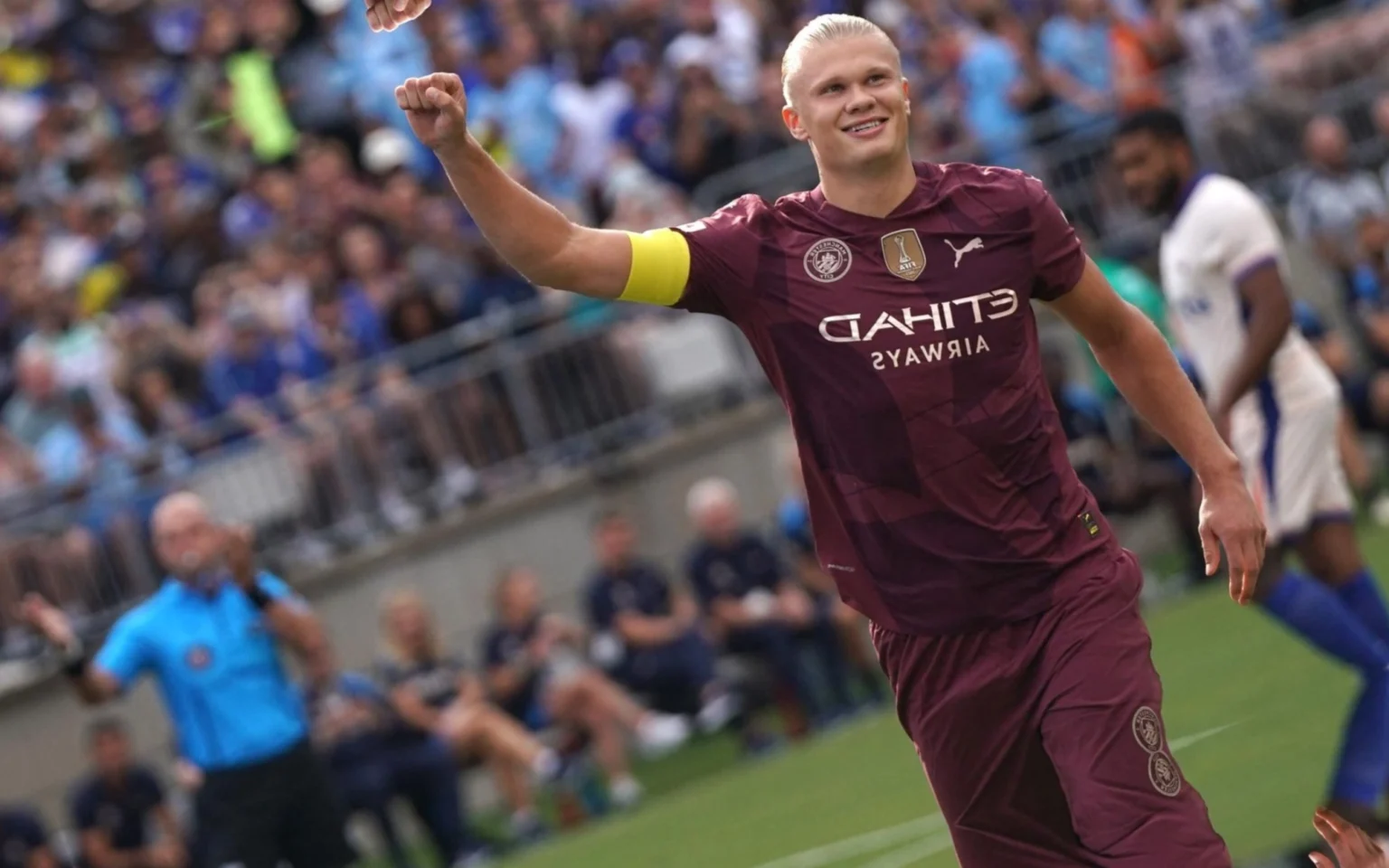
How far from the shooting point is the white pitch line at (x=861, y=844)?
10.5 metres

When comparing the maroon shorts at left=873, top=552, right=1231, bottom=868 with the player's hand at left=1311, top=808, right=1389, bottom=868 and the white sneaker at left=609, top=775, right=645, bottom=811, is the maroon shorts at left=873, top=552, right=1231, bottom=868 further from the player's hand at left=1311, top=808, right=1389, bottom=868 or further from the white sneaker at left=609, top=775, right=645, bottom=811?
the white sneaker at left=609, top=775, right=645, bottom=811

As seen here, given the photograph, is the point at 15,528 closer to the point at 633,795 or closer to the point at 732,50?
the point at 633,795

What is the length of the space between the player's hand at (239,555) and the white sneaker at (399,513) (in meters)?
5.78

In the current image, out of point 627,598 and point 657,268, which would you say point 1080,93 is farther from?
point 657,268

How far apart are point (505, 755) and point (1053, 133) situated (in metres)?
7.14

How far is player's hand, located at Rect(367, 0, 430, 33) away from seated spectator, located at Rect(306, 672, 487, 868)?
9.24 meters

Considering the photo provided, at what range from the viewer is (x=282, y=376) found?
16.7 m

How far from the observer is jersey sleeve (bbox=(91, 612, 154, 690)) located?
426 inches

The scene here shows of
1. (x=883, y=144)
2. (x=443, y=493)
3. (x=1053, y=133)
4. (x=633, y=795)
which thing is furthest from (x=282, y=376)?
(x=883, y=144)

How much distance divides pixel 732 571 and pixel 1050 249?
998 cm

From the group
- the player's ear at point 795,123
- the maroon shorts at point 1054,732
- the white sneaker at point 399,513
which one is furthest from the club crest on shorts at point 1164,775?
the white sneaker at point 399,513

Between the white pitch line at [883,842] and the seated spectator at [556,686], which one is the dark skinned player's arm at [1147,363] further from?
the seated spectator at [556,686]

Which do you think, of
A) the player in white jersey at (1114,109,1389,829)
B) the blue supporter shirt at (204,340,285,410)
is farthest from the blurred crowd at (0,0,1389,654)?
the player in white jersey at (1114,109,1389,829)

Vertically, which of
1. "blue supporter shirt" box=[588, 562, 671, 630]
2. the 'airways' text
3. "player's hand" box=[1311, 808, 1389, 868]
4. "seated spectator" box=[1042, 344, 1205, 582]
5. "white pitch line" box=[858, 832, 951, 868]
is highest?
the 'airways' text
